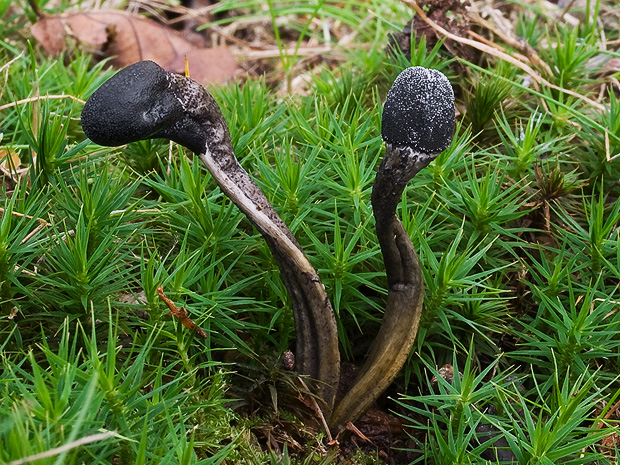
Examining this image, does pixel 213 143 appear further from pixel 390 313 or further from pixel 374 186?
pixel 390 313

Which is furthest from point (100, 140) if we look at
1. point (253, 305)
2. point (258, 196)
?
point (253, 305)

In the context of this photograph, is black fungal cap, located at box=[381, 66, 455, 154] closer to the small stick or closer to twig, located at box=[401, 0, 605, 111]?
the small stick

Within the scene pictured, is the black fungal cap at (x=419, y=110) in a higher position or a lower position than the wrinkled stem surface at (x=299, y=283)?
higher

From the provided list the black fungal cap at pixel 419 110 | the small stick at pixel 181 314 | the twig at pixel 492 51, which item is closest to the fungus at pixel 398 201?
the black fungal cap at pixel 419 110

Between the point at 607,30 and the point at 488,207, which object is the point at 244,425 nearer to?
the point at 488,207

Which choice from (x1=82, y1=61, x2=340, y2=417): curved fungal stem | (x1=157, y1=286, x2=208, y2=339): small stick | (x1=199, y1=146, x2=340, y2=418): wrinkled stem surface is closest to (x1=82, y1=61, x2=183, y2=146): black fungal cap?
(x1=82, y1=61, x2=340, y2=417): curved fungal stem

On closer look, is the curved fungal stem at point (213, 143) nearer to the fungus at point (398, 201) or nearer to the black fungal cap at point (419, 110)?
the fungus at point (398, 201)

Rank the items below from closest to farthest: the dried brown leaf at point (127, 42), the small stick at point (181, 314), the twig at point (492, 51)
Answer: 1. the small stick at point (181, 314)
2. the twig at point (492, 51)
3. the dried brown leaf at point (127, 42)

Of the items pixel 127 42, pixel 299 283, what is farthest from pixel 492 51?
pixel 127 42
